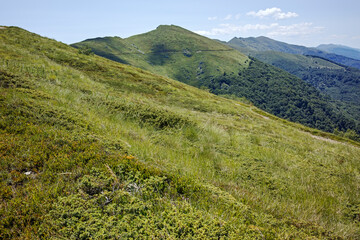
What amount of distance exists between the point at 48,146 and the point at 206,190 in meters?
3.59

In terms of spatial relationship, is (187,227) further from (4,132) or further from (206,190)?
(4,132)

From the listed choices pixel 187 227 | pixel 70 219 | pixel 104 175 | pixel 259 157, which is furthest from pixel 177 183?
pixel 259 157

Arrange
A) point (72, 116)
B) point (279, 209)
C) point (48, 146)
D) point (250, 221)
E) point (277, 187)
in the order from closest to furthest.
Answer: point (250, 221), point (279, 209), point (48, 146), point (277, 187), point (72, 116)

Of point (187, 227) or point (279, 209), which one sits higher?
point (187, 227)

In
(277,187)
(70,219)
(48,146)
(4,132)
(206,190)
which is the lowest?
(277,187)

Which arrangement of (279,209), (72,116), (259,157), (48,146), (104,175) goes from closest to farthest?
1. (104,175)
2. (279,209)
3. (48,146)
4. (72,116)
5. (259,157)

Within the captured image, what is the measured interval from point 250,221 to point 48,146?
4396mm

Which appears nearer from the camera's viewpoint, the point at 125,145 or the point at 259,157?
the point at 125,145

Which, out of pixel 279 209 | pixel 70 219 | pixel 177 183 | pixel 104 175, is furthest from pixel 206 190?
pixel 70 219

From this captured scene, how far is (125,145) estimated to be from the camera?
4.96 meters

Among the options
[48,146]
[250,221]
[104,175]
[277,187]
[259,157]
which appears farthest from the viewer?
[259,157]

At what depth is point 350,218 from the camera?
4180mm

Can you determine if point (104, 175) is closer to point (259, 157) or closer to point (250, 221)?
point (250, 221)

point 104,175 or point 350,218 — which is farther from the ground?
point 104,175
